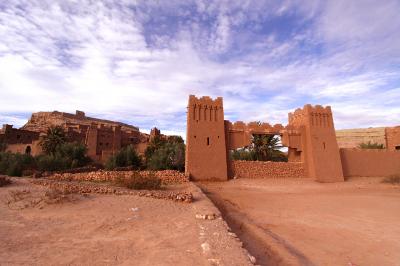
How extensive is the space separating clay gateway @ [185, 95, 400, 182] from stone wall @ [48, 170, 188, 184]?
37.4 inches

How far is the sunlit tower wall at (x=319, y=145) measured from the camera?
2139 cm

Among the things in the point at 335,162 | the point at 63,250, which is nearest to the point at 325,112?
the point at 335,162

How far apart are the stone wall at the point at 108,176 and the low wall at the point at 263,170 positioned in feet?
14.1

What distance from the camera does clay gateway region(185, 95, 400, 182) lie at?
19500 millimetres

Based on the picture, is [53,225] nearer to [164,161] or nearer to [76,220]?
[76,220]

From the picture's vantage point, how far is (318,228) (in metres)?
8.23

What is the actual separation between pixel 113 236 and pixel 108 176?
38.1 ft

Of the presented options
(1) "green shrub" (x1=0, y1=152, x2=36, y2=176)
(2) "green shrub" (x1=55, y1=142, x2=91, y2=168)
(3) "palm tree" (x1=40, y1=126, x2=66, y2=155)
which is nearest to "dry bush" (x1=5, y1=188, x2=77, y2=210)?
(1) "green shrub" (x1=0, y1=152, x2=36, y2=176)

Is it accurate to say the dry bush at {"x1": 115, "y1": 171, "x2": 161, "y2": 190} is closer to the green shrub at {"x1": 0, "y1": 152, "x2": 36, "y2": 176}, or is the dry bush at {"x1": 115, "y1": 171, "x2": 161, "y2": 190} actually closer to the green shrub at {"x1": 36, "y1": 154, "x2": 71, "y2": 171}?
the green shrub at {"x1": 0, "y1": 152, "x2": 36, "y2": 176}

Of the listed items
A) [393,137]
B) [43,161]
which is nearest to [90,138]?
[43,161]

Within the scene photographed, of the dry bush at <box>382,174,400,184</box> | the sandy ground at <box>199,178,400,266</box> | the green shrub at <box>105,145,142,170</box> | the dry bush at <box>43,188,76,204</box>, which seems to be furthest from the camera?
the green shrub at <box>105,145,142,170</box>

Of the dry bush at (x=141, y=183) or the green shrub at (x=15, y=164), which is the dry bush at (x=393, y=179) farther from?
the green shrub at (x=15, y=164)

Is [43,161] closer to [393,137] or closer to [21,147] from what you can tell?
[21,147]

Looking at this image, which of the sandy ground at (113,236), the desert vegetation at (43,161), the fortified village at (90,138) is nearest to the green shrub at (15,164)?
the desert vegetation at (43,161)
